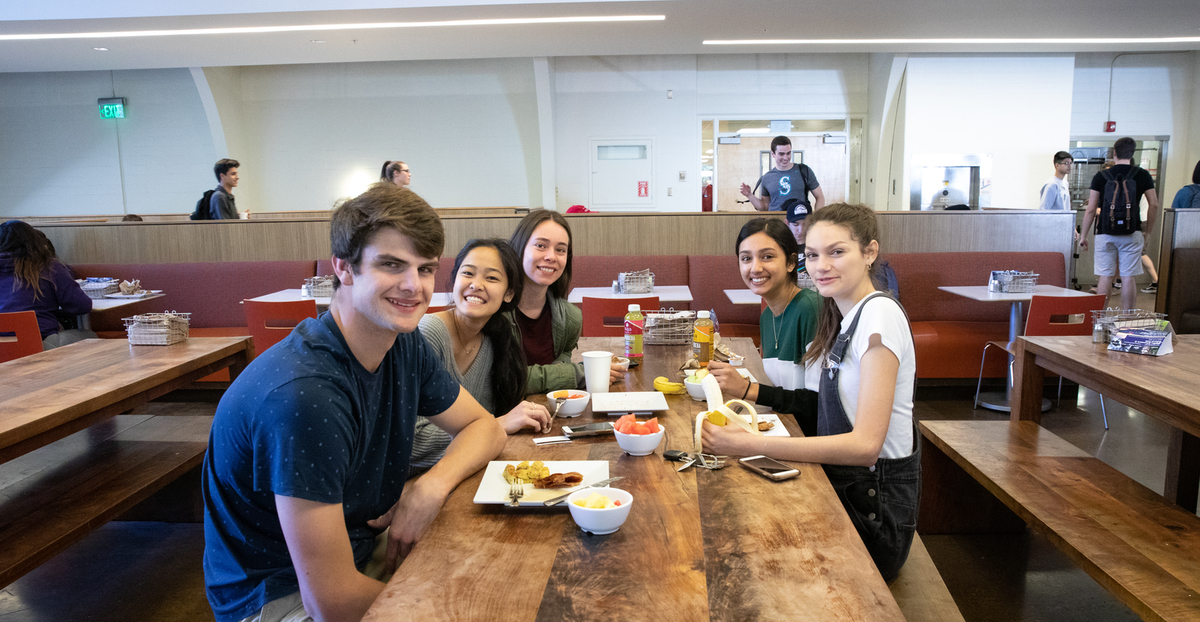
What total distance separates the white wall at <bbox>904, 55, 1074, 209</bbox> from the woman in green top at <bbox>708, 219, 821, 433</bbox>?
7099 millimetres

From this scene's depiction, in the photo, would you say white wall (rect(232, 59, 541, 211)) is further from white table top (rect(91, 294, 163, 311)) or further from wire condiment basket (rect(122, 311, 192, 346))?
wire condiment basket (rect(122, 311, 192, 346))

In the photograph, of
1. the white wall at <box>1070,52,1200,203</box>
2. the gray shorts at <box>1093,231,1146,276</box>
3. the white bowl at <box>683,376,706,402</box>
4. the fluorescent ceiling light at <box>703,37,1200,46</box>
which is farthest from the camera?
the white wall at <box>1070,52,1200,203</box>

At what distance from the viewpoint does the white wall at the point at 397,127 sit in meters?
9.34

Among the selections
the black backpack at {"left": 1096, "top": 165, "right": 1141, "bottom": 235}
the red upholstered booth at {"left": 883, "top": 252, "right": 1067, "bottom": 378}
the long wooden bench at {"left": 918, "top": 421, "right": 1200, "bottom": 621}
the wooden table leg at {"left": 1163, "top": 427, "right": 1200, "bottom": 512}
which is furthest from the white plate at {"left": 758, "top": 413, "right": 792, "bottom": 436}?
the black backpack at {"left": 1096, "top": 165, "right": 1141, "bottom": 235}

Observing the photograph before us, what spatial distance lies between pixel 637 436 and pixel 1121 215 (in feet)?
20.8

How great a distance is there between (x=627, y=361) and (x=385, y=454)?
1.02m

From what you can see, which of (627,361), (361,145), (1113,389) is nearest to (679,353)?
(627,361)

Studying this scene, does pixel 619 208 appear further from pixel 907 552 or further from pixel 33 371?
pixel 907 552

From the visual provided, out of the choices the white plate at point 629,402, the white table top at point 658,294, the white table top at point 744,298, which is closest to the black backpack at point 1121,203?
the white table top at point 744,298

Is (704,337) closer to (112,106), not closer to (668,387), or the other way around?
(668,387)

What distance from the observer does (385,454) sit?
4.57 ft

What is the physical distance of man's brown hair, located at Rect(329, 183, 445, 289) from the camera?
1.21 metres

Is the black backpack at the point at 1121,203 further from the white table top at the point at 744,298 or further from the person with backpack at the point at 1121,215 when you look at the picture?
the white table top at the point at 744,298

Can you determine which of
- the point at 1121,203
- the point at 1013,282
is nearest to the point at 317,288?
the point at 1013,282
